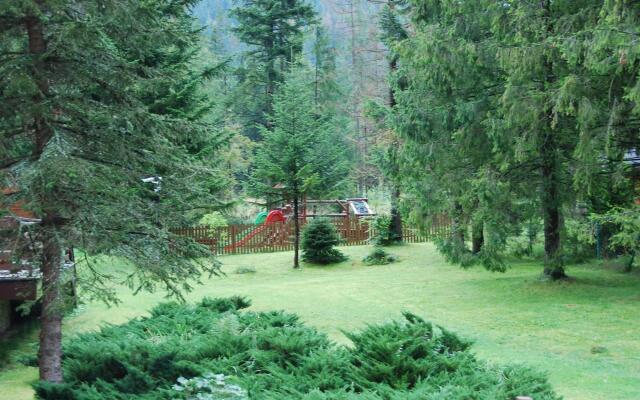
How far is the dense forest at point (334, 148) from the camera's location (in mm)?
6461

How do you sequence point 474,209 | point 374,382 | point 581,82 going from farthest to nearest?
point 474,209
point 581,82
point 374,382

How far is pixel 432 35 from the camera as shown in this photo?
14.2 metres

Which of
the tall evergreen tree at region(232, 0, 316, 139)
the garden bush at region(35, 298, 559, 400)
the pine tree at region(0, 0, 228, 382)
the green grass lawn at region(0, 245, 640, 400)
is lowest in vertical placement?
the green grass lawn at region(0, 245, 640, 400)

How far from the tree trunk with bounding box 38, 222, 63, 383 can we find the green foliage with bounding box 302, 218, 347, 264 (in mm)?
14674

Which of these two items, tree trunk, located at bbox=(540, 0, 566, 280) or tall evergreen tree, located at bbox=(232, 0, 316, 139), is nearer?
tree trunk, located at bbox=(540, 0, 566, 280)

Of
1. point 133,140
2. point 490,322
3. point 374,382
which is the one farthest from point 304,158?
point 374,382

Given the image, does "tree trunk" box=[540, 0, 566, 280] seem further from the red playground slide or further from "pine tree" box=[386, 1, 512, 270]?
the red playground slide

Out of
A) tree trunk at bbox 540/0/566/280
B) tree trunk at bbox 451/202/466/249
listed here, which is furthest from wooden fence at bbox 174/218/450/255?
tree trunk at bbox 540/0/566/280

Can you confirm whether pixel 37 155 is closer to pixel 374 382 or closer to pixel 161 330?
pixel 161 330

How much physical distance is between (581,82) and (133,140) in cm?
825

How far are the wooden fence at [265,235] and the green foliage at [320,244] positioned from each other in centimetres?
328

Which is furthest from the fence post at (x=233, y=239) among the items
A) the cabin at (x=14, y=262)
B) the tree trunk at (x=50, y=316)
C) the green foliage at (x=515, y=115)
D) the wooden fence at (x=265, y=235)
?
the tree trunk at (x=50, y=316)

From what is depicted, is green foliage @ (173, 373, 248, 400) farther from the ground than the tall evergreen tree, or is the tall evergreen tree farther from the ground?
the tall evergreen tree

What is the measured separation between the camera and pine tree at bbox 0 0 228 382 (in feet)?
20.8
